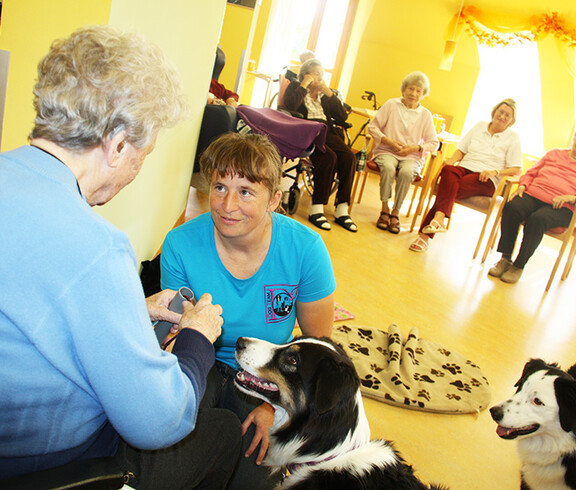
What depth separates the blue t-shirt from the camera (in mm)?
1477

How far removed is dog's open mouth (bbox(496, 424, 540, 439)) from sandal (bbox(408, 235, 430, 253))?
8.73 ft

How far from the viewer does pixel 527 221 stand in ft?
13.4

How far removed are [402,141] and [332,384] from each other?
4.06 meters

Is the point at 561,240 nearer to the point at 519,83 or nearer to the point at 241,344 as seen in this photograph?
the point at 241,344

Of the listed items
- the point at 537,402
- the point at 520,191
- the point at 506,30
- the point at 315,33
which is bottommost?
the point at 537,402

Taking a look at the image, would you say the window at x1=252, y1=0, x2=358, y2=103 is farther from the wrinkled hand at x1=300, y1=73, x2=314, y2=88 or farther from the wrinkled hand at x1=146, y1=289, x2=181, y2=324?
the wrinkled hand at x1=146, y1=289, x2=181, y2=324

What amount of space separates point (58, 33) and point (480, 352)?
261 centimetres

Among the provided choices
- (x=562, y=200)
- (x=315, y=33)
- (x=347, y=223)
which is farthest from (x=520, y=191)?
(x=315, y=33)

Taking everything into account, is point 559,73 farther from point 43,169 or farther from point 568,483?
point 43,169

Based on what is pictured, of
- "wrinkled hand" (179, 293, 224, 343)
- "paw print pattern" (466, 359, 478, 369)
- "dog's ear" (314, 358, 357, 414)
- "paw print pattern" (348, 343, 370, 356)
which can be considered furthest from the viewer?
"paw print pattern" (466, 359, 478, 369)

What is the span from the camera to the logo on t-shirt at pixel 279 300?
151 centimetres

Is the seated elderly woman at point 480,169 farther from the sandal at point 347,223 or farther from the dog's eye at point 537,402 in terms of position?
the dog's eye at point 537,402

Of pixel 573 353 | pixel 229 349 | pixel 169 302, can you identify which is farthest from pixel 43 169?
pixel 573 353

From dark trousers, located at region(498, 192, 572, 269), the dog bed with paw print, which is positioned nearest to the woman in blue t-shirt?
the dog bed with paw print
